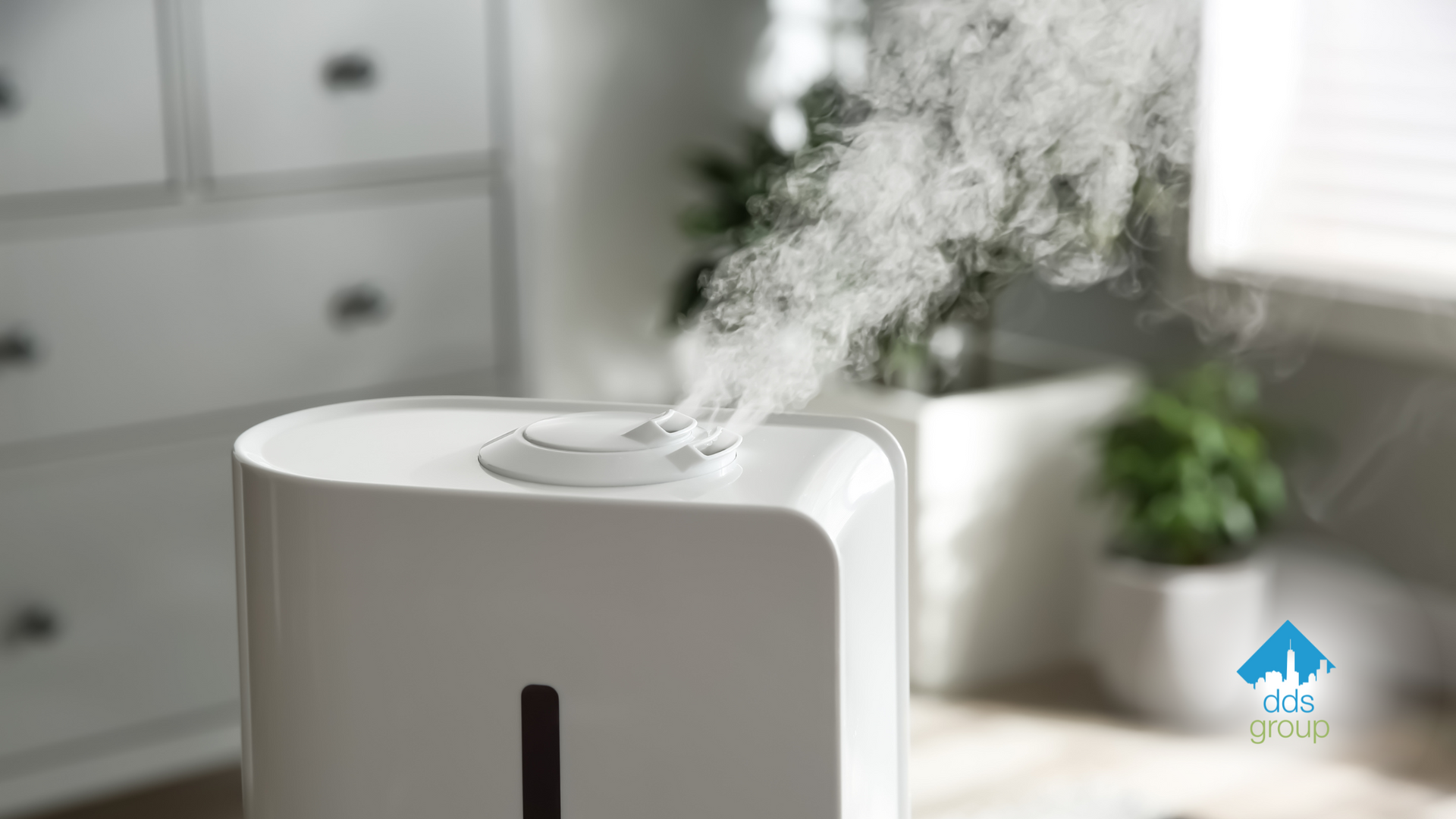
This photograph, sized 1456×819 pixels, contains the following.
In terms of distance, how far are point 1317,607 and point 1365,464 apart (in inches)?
8.1

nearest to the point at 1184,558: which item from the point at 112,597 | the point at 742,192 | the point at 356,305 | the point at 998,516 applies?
the point at 998,516

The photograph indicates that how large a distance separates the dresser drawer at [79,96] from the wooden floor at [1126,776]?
2.35 ft

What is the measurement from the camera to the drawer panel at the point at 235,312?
57.6 inches

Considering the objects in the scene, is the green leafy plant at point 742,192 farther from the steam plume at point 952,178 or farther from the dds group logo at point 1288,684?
the dds group logo at point 1288,684

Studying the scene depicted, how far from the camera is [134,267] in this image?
4.91 ft

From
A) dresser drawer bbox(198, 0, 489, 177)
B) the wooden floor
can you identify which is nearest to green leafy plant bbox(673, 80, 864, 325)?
dresser drawer bbox(198, 0, 489, 177)

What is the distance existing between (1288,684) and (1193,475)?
1.19ft

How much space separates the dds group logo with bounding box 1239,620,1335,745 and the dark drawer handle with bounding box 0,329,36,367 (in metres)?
1.44


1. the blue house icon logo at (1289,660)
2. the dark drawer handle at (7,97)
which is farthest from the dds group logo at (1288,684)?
the dark drawer handle at (7,97)

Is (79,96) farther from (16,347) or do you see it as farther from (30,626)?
(30,626)

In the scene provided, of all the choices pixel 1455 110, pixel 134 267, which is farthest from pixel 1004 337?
pixel 134 267

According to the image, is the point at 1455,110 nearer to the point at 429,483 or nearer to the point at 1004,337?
the point at 1004,337

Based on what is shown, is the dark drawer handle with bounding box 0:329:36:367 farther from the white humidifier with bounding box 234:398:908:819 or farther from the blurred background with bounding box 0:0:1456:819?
the white humidifier with bounding box 234:398:908:819

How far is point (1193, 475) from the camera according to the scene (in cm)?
173
